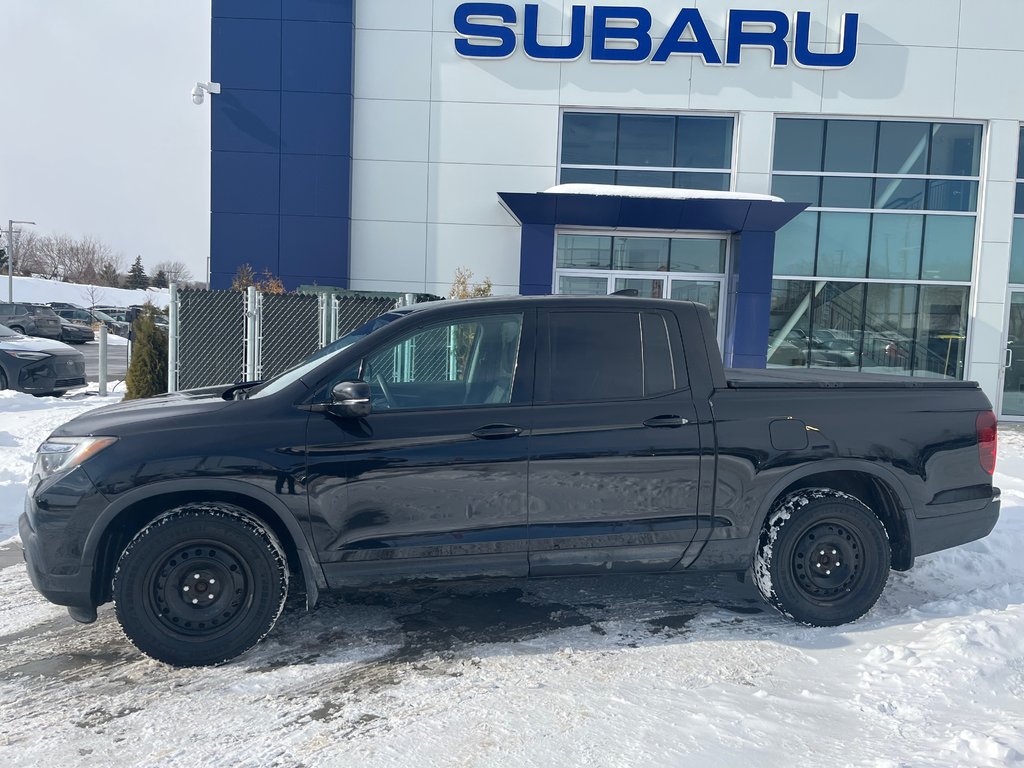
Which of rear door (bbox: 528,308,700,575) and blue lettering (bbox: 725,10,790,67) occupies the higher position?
blue lettering (bbox: 725,10,790,67)

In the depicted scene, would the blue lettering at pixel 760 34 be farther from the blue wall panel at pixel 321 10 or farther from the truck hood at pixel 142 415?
the truck hood at pixel 142 415

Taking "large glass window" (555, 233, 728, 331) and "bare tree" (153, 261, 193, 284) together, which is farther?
"bare tree" (153, 261, 193, 284)

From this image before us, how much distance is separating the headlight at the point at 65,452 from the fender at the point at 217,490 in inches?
11.1

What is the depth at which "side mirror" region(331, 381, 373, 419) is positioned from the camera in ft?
13.1

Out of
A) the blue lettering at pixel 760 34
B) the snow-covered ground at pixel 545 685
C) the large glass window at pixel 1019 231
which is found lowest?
the snow-covered ground at pixel 545 685

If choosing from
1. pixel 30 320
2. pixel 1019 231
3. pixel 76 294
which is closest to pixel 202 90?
pixel 1019 231

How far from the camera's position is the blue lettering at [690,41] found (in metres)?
14.0

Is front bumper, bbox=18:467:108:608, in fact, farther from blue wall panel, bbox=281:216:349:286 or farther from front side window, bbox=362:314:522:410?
blue wall panel, bbox=281:216:349:286

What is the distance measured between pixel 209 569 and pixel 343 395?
1098 mm

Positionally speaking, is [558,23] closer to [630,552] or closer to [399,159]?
[399,159]

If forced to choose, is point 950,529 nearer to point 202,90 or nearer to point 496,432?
point 496,432

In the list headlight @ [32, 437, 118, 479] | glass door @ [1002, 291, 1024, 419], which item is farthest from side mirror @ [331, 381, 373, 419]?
glass door @ [1002, 291, 1024, 419]

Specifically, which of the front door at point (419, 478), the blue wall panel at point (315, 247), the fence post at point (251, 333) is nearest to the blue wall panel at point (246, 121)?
the blue wall panel at point (315, 247)

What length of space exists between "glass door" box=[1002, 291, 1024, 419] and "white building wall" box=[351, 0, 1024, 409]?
0.93 feet
